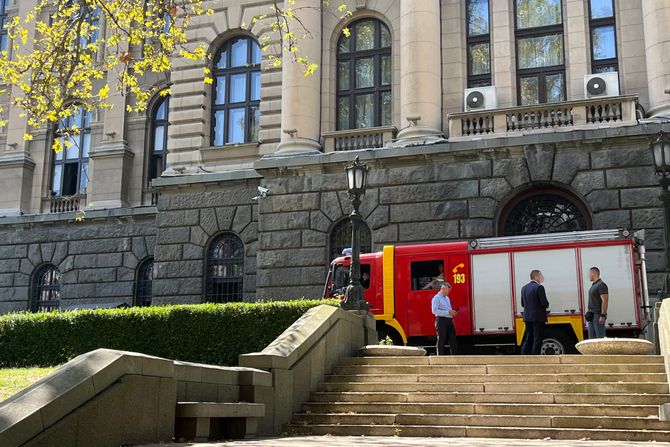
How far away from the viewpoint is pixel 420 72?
23250 millimetres

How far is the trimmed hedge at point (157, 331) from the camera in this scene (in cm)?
1814

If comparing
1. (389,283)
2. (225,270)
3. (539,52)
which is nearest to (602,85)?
(539,52)

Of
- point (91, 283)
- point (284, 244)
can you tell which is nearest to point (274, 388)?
point (284, 244)

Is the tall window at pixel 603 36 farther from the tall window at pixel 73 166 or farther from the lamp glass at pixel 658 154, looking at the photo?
the tall window at pixel 73 166

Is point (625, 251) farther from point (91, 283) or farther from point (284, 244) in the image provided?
point (91, 283)

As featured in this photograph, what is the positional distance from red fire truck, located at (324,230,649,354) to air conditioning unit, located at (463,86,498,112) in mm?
5382

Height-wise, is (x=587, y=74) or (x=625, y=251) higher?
(x=587, y=74)

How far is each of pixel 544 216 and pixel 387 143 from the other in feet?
16.6

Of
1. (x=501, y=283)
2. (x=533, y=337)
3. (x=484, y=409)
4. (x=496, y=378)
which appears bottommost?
(x=484, y=409)

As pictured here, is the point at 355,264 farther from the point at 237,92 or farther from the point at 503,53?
the point at 237,92

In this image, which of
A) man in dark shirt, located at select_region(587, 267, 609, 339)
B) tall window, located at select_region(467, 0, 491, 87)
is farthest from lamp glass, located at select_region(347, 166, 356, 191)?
tall window, located at select_region(467, 0, 491, 87)

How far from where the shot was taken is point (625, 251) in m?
17.6

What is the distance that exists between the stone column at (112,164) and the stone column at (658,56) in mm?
18850

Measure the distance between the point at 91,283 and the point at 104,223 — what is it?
7.58ft
